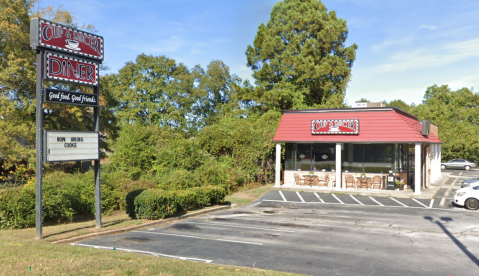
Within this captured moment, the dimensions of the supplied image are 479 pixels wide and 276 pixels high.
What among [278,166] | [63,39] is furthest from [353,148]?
[63,39]

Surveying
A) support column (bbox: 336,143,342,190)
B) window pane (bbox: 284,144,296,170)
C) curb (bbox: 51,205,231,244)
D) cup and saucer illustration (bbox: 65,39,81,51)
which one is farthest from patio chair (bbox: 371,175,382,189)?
cup and saucer illustration (bbox: 65,39,81,51)

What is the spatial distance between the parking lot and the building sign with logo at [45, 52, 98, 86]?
17.7ft

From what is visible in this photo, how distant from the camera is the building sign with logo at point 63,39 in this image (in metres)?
11.6

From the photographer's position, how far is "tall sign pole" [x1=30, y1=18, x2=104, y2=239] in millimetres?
11617

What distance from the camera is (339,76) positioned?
4519 cm

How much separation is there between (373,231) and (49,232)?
11325 millimetres

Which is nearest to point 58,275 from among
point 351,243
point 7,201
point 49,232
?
point 49,232

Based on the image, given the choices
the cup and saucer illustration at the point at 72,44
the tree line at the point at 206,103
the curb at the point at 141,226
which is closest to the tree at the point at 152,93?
the tree line at the point at 206,103

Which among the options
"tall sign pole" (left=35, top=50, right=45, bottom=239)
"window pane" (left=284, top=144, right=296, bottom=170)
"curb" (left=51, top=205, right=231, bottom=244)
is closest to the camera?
"tall sign pole" (left=35, top=50, right=45, bottom=239)

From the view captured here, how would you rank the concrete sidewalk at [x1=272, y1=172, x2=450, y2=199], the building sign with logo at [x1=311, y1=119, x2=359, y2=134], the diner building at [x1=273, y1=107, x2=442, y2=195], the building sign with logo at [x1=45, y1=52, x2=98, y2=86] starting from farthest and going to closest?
A: the building sign with logo at [x1=311, y1=119, x2=359, y2=134] → the diner building at [x1=273, y1=107, x2=442, y2=195] → the concrete sidewalk at [x1=272, y1=172, x2=450, y2=199] → the building sign with logo at [x1=45, y1=52, x2=98, y2=86]

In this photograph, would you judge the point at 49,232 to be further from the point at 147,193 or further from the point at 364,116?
the point at 364,116

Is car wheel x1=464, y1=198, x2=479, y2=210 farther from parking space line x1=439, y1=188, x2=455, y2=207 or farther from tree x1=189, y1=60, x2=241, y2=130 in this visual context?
tree x1=189, y1=60, x2=241, y2=130

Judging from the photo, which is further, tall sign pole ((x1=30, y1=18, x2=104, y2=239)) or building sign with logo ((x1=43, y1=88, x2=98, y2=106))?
building sign with logo ((x1=43, y1=88, x2=98, y2=106))

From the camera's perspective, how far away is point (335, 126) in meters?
26.0
